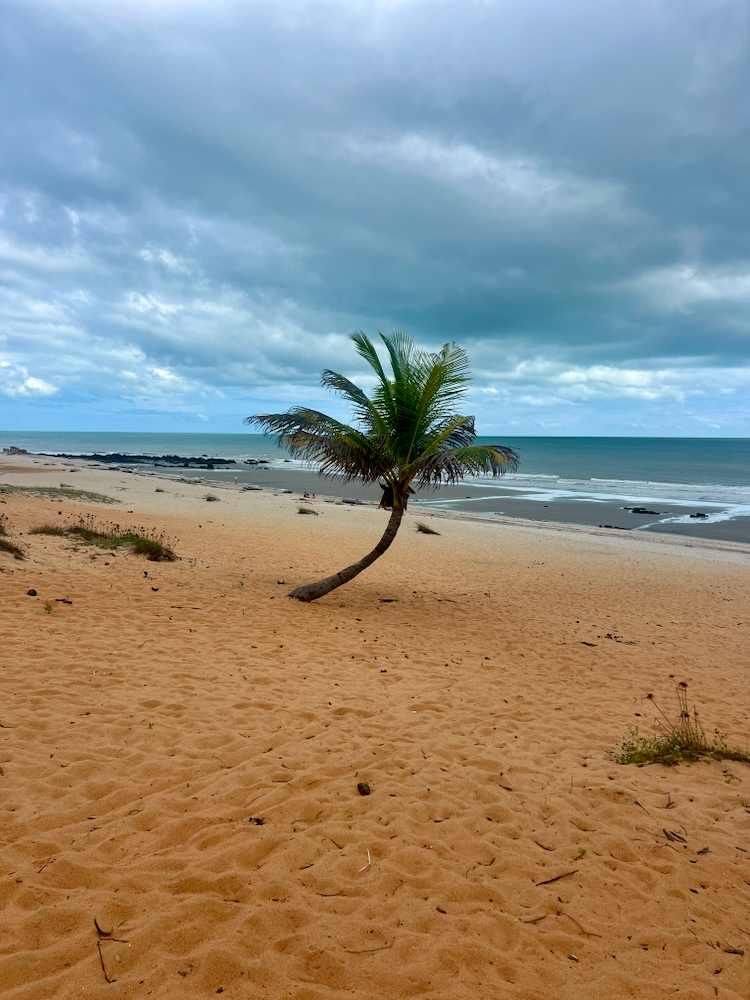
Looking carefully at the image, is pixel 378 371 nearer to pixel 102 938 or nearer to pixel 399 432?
pixel 399 432

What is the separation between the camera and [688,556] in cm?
2181

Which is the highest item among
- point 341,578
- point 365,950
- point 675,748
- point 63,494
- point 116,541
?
point 63,494

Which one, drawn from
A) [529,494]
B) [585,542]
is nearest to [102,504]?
[585,542]

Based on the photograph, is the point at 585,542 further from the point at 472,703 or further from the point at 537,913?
the point at 537,913

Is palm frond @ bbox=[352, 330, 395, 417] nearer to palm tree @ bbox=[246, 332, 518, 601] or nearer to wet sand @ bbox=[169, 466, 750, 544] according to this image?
palm tree @ bbox=[246, 332, 518, 601]

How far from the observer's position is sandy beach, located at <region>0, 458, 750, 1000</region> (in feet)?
10.1

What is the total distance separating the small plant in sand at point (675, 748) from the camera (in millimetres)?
5699

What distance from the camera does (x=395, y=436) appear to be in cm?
1141

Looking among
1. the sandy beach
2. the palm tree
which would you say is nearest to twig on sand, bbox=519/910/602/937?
the sandy beach

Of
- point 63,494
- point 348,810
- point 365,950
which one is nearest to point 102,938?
point 365,950

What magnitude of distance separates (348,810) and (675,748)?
136 inches

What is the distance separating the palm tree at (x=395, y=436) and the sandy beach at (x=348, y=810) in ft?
8.92

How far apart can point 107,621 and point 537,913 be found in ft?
23.7

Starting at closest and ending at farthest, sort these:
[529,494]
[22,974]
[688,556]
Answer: [22,974] → [688,556] → [529,494]
